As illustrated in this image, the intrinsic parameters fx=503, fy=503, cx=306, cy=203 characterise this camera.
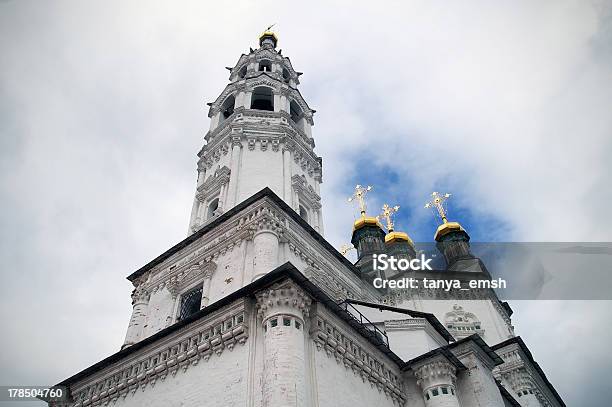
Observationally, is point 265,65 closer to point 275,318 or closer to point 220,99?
point 220,99

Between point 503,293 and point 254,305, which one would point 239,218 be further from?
point 503,293

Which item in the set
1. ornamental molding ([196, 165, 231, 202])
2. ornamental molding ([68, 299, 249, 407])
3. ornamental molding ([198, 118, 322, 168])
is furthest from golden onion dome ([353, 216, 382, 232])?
ornamental molding ([68, 299, 249, 407])

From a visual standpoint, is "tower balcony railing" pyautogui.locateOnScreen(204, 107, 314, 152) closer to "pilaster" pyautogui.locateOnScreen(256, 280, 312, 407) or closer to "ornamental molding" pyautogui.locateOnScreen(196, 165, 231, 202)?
"ornamental molding" pyautogui.locateOnScreen(196, 165, 231, 202)

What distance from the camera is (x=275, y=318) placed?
872 cm

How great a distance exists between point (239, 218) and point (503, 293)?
15553mm

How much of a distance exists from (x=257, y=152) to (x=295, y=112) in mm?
5120

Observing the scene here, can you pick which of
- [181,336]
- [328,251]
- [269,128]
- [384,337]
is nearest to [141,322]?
[181,336]

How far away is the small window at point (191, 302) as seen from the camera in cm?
1255

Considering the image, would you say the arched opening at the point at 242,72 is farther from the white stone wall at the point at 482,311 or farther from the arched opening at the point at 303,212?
the white stone wall at the point at 482,311

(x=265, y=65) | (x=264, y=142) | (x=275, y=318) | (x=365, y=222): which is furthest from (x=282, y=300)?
(x=365, y=222)

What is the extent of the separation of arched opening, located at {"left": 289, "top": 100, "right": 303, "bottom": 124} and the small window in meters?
9.92

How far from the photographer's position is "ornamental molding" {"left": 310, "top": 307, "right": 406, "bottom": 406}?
31.3 feet

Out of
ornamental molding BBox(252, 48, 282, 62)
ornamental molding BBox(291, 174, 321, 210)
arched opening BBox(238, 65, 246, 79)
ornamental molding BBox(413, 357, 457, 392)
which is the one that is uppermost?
ornamental molding BBox(252, 48, 282, 62)

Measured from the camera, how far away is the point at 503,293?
916 inches
